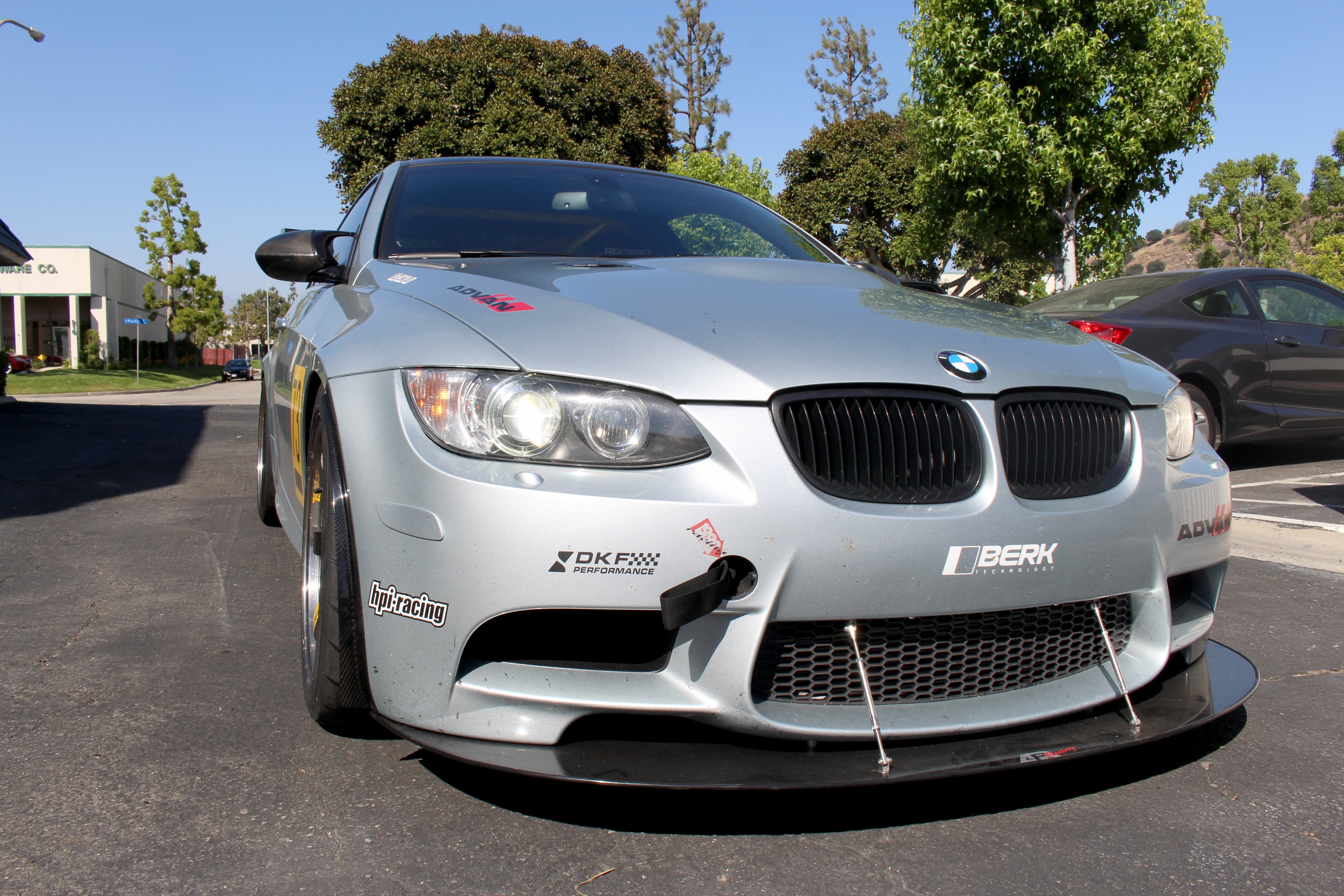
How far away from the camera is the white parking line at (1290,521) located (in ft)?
16.4

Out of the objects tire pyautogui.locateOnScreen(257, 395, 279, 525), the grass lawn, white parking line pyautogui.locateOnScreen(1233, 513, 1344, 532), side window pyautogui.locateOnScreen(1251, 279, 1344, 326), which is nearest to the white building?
the grass lawn

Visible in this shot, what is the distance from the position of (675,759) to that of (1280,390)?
6.87m

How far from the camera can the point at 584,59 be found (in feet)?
88.4

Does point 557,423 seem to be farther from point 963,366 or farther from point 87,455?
point 87,455

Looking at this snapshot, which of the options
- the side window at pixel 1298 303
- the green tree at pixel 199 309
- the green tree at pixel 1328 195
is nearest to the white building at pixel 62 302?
the green tree at pixel 199 309

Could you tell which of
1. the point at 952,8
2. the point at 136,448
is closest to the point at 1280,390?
the point at 136,448

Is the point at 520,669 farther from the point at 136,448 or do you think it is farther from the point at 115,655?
the point at 136,448

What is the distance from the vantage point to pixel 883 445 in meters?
1.84

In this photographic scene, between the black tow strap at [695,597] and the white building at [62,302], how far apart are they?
52.4m

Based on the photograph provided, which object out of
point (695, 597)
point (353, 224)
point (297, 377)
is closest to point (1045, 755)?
point (695, 597)

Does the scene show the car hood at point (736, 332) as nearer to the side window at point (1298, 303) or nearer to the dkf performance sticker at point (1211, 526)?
the dkf performance sticker at point (1211, 526)

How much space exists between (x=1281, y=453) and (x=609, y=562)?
8.59 metres

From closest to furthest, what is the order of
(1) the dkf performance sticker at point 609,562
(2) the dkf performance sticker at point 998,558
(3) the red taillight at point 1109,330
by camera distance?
1. (1) the dkf performance sticker at point 609,562
2. (2) the dkf performance sticker at point 998,558
3. (3) the red taillight at point 1109,330

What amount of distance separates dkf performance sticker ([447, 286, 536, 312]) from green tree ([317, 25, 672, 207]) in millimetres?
23431
